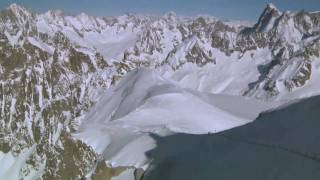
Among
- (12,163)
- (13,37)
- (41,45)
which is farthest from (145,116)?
(13,37)

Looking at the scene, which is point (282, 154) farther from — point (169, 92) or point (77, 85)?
point (77, 85)

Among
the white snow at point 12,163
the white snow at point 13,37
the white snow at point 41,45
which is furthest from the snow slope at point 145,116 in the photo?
the white snow at point 13,37

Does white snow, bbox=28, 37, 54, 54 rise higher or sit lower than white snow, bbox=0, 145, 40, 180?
higher

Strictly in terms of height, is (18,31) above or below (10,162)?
above

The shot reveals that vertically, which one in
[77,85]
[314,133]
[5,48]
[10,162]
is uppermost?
[314,133]

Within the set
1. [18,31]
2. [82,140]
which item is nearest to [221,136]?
[82,140]

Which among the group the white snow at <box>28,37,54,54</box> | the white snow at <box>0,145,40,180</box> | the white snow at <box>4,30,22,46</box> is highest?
the white snow at <box>4,30,22,46</box>

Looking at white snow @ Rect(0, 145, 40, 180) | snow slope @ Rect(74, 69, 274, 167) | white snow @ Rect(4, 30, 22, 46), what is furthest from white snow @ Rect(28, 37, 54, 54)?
white snow @ Rect(0, 145, 40, 180)

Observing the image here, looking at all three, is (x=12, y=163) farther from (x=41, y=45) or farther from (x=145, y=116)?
(x=145, y=116)

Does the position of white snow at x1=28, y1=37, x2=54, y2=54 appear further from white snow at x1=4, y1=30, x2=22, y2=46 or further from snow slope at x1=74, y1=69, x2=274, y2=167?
snow slope at x1=74, y1=69, x2=274, y2=167

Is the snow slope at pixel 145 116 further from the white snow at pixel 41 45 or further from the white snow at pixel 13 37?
the white snow at pixel 13 37

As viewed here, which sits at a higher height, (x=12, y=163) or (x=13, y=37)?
(x=13, y=37)
